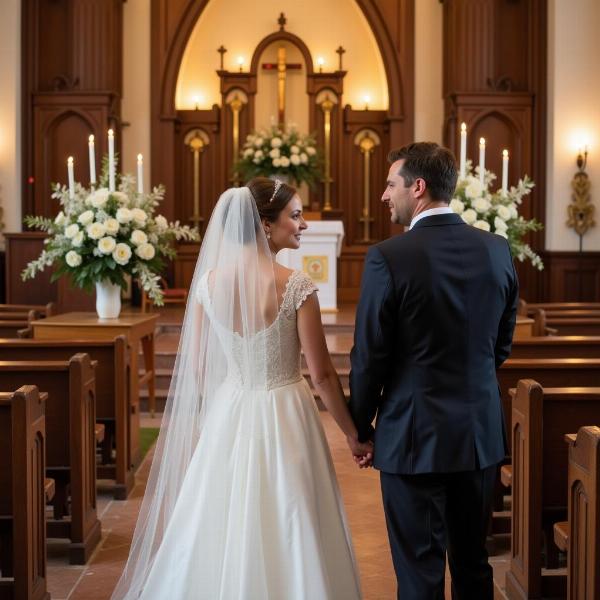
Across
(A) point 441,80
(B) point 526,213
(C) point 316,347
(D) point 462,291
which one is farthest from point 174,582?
(A) point 441,80

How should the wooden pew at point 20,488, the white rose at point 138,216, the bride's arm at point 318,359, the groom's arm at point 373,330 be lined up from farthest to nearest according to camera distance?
the white rose at point 138,216
the wooden pew at point 20,488
the bride's arm at point 318,359
the groom's arm at point 373,330

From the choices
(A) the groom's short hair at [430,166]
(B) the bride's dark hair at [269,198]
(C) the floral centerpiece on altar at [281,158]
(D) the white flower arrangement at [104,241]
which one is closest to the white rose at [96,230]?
(D) the white flower arrangement at [104,241]

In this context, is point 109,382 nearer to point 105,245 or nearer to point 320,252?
point 105,245

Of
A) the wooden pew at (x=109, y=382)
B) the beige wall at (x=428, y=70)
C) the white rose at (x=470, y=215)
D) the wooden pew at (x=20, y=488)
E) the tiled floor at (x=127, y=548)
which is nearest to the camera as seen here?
the wooden pew at (x=20, y=488)

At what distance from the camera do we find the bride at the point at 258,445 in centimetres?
311

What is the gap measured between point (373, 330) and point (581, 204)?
9.50 meters

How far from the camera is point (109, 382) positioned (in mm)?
5457

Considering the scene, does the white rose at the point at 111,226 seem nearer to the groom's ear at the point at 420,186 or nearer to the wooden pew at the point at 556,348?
the wooden pew at the point at 556,348

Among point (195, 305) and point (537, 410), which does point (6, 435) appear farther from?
A: point (537, 410)

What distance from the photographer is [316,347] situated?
10.3 feet

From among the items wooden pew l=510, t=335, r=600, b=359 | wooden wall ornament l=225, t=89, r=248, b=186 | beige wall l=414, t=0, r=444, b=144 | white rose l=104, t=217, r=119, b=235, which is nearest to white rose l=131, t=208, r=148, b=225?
white rose l=104, t=217, r=119, b=235

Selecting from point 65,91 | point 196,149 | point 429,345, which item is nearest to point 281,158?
point 196,149

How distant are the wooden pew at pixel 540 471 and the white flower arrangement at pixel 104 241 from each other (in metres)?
2.90

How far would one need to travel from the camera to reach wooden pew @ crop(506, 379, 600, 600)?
3740mm
